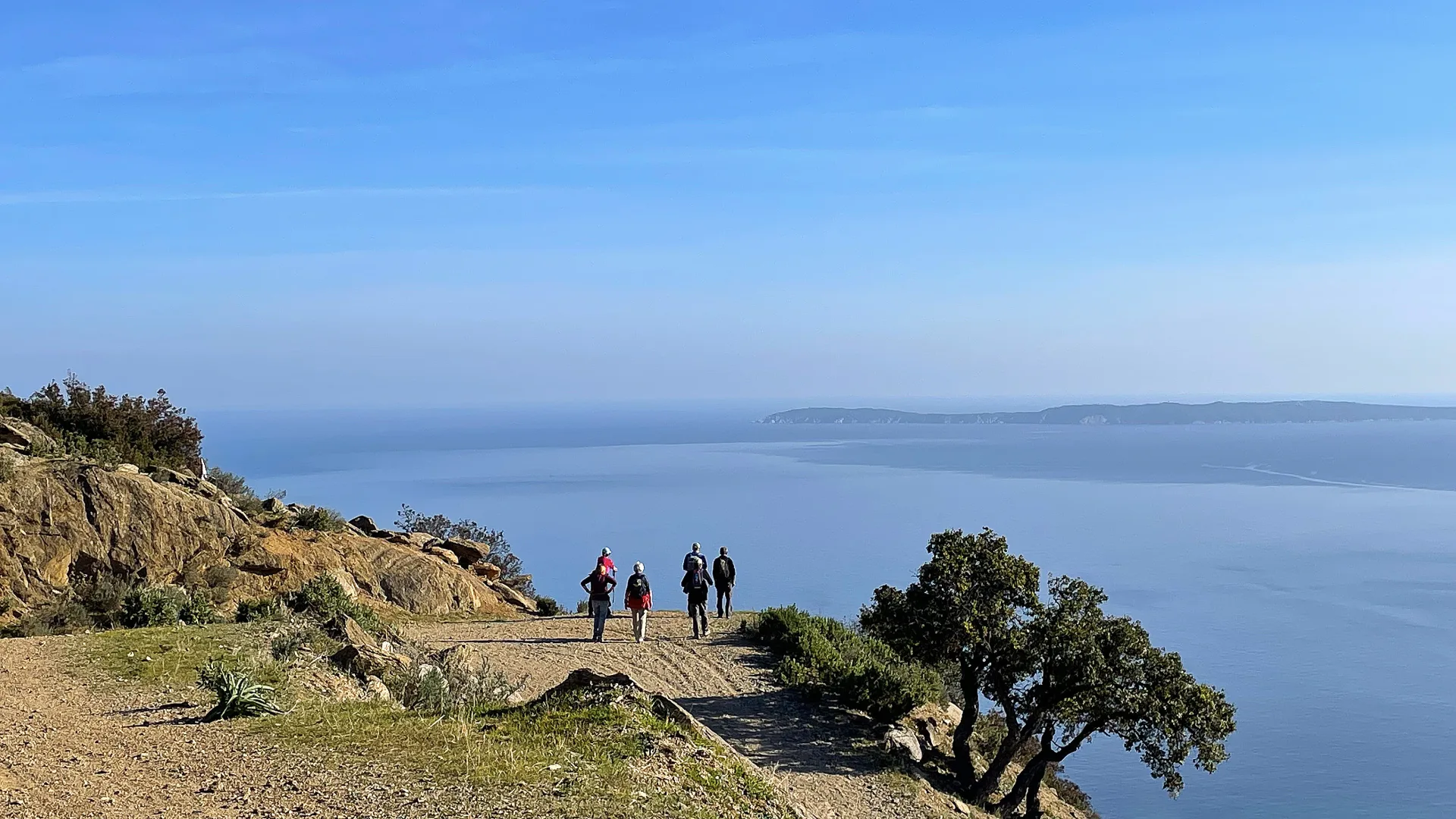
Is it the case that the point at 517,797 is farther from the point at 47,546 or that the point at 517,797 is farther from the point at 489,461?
the point at 489,461

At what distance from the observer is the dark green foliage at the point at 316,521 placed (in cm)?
2100

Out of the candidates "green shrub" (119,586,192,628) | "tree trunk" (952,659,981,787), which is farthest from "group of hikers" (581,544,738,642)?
"green shrub" (119,586,192,628)

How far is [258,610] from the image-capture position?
649 inches

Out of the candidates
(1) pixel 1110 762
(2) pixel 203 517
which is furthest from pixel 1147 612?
(2) pixel 203 517

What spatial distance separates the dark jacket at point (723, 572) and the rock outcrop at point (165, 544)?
4830mm

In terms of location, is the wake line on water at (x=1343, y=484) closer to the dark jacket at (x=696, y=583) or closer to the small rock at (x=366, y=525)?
the dark jacket at (x=696, y=583)

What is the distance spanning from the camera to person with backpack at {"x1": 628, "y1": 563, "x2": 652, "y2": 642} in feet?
56.2

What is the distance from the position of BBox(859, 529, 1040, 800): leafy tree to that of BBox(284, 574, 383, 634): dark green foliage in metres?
7.68

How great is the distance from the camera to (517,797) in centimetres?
699

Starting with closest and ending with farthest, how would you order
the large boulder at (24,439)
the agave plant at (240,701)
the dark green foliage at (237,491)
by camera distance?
the agave plant at (240,701), the large boulder at (24,439), the dark green foliage at (237,491)

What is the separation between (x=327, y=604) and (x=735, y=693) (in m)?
6.71

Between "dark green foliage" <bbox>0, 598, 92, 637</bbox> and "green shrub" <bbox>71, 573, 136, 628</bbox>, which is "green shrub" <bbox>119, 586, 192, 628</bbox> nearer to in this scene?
"green shrub" <bbox>71, 573, 136, 628</bbox>

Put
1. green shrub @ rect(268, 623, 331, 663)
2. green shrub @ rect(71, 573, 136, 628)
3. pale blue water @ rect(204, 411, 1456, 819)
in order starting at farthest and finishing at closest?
1. pale blue water @ rect(204, 411, 1456, 819)
2. green shrub @ rect(71, 573, 136, 628)
3. green shrub @ rect(268, 623, 331, 663)

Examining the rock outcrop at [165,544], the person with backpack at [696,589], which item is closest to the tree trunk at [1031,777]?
the person with backpack at [696,589]
